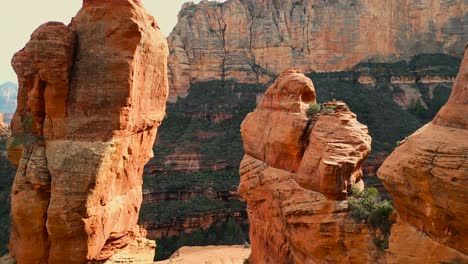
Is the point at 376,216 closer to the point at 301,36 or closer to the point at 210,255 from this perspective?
the point at 210,255

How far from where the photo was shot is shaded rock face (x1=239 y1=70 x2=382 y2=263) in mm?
16609

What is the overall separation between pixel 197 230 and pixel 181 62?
126 ft

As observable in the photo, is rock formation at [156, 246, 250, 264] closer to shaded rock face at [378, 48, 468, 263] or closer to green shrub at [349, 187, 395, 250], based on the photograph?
green shrub at [349, 187, 395, 250]

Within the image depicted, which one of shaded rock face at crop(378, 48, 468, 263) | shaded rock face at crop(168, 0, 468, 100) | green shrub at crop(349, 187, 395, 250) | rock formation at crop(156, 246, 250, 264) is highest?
shaded rock face at crop(168, 0, 468, 100)

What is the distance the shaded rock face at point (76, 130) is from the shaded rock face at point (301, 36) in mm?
61559

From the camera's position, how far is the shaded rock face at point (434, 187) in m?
9.49

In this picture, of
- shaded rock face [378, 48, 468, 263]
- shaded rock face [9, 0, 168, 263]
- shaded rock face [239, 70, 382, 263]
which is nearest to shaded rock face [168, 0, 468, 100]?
shaded rock face [239, 70, 382, 263]

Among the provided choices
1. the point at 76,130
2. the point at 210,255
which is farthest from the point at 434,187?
the point at 210,255

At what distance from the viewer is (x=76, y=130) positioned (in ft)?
57.1

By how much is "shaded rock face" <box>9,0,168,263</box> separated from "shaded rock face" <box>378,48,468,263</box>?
36.0 feet

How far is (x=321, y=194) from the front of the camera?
17.3 meters

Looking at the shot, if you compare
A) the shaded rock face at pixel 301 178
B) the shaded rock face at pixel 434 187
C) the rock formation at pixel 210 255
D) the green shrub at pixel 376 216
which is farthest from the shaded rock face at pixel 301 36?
the shaded rock face at pixel 434 187

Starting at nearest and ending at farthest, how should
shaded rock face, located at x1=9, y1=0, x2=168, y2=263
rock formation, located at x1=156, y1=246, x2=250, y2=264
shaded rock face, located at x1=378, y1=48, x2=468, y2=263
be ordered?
shaded rock face, located at x1=378, y1=48, x2=468, y2=263 → shaded rock face, located at x1=9, y1=0, x2=168, y2=263 → rock formation, located at x1=156, y1=246, x2=250, y2=264

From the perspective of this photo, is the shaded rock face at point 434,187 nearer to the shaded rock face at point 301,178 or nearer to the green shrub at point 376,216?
the green shrub at point 376,216
